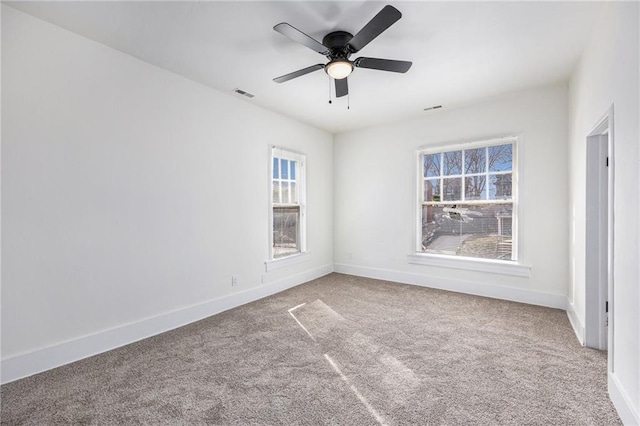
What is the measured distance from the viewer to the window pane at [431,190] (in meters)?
4.52

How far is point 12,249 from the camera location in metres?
2.11

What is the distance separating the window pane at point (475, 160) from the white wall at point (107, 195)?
3137 mm

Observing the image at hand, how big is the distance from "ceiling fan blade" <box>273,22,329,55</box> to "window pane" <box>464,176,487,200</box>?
2952 mm

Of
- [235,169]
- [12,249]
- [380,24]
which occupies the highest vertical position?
[380,24]

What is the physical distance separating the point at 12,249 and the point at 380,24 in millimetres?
3108

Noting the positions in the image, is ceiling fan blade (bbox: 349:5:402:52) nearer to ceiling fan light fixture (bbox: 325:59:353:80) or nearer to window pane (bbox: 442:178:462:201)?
ceiling fan light fixture (bbox: 325:59:353:80)

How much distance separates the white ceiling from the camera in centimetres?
211

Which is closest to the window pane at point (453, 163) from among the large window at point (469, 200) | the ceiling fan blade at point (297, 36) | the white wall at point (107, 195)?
the large window at point (469, 200)

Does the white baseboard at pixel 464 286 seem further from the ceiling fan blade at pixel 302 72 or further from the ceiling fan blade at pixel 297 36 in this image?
the ceiling fan blade at pixel 297 36

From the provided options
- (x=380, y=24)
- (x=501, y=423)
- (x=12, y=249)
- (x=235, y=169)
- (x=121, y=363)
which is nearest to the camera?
(x=501, y=423)

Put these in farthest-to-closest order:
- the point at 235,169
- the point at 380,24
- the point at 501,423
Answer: the point at 235,169 < the point at 380,24 < the point at 501,423

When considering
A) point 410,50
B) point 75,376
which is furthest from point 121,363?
point 410,50

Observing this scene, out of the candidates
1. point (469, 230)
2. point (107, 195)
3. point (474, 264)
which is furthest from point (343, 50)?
point (474, 264)

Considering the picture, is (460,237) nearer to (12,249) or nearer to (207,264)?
(207,264)
